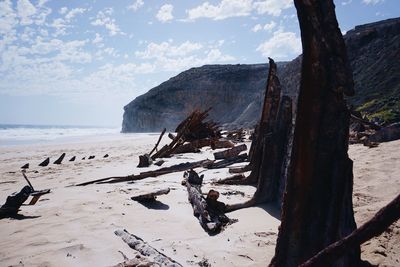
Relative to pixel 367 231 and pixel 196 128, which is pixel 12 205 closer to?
pixel 367 231

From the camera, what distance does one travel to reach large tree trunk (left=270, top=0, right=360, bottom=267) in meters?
1.93

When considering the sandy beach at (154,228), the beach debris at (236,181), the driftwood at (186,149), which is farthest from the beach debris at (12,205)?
the driftwood at (186,149)

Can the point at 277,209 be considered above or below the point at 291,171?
below

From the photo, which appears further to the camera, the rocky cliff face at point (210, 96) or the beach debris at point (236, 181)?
the rocky cliff face at point (210, 96)

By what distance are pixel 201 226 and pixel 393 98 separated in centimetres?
1733

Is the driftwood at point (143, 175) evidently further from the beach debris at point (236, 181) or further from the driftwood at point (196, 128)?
the driftwood at point (196, 128)

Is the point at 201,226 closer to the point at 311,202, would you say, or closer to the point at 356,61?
the point at 311,202

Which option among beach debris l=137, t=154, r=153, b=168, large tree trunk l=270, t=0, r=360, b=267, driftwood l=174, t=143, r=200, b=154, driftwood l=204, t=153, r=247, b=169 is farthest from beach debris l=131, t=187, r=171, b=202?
driftwood l=174, t=143, r=200, b=154

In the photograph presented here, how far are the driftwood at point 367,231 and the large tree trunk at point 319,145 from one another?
923 mm

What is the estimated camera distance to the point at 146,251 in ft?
8.83

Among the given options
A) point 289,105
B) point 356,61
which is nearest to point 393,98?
point 356,61

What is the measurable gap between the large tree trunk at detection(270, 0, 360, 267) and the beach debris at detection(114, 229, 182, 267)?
903 mm

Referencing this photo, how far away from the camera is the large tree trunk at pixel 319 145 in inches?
75.9

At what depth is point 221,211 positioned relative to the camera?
12.3ft
